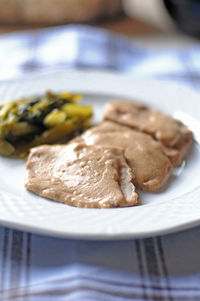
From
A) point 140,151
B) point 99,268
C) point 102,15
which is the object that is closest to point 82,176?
point 140,151

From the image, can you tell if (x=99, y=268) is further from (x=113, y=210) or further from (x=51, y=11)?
(x=51, y=11)

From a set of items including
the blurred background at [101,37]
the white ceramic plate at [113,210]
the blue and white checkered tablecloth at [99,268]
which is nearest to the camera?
the blue and white checkered tablecloth at [99,268]

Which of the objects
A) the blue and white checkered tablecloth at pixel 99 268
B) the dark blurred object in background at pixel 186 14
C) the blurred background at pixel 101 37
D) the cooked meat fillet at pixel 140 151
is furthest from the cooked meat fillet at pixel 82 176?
the dark blurred object in background at pixel 186 14

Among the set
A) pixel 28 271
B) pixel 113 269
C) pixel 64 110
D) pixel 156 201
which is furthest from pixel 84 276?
pixel 64 110

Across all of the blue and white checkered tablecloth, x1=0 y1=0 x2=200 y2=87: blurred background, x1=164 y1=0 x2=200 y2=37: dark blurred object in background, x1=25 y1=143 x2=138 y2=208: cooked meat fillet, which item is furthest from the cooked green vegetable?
x1=164 y1=0 x2=200 y2=37: dark blurred object in background

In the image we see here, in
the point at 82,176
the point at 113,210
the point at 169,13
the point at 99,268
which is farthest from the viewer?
the point at 169,13

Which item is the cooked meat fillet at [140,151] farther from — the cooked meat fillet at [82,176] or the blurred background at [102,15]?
the blurred background at [102,15]

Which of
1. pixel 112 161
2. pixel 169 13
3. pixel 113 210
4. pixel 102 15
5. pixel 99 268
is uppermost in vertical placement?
pixel 169 13
